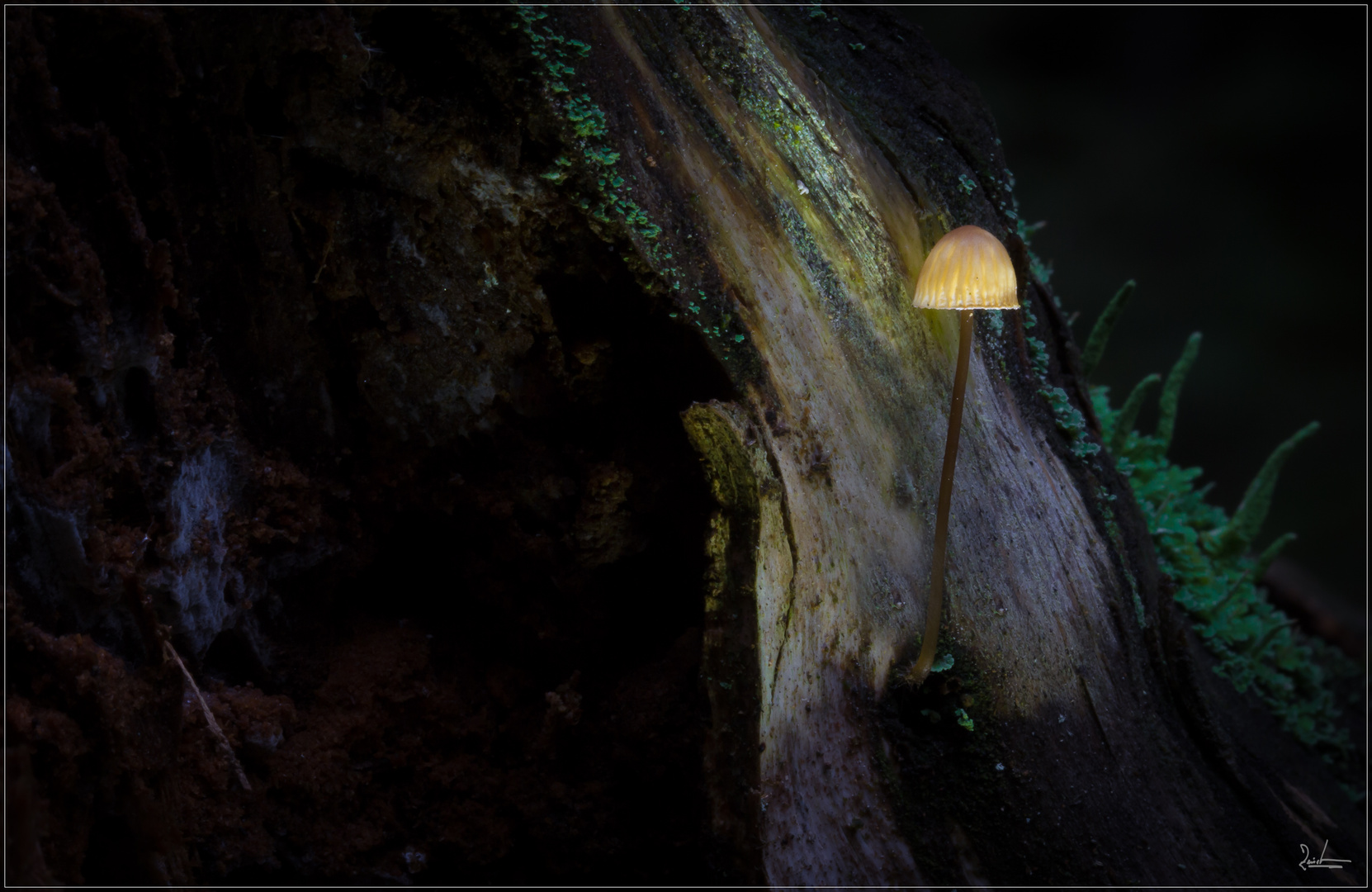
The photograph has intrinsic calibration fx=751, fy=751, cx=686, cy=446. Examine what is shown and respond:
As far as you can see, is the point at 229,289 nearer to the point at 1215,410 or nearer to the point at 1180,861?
the point at 1180,861

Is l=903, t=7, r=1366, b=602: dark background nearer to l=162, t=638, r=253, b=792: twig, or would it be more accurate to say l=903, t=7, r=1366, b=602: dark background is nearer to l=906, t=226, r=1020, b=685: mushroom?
l=906, t=226, r=1020, b=685: mushroom

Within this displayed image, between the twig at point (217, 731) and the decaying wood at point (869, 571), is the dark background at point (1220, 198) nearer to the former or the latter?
the decaying wood at point (869, 571)

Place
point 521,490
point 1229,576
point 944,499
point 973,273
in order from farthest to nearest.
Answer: point 1229,576
point 521,490
point 944,499
point 973,273

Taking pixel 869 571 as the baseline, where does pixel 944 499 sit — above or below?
above

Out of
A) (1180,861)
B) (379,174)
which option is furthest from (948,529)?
(379,174)

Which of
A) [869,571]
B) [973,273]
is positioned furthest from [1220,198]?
[869,571]
